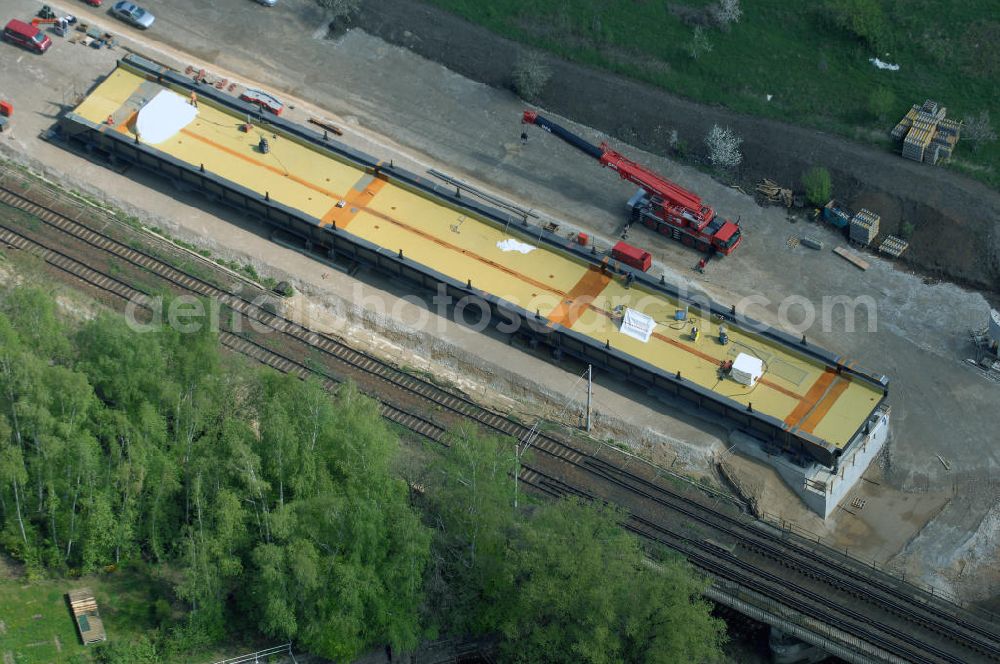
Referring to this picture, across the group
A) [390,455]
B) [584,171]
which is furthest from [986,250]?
[390,455]

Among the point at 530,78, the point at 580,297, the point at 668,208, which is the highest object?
the point at 530,78

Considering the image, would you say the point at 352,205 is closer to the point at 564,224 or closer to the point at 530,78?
the point at 564,224

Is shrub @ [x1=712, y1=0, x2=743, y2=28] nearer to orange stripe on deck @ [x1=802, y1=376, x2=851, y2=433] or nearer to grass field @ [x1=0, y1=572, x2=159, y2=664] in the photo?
orange stripe on deck @ [x1=802, y1=376, x2=851, y2=433]

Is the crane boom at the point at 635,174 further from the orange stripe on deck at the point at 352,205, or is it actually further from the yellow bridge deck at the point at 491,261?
the orange stripe on deck at the point at 352,205

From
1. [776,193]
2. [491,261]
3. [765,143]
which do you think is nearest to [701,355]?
[491,261]

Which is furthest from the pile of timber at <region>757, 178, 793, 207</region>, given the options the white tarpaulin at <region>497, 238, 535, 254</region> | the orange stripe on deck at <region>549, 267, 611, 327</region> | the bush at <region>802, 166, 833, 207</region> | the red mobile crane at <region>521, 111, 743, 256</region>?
the white tarpaulin at <region>497, 238, 535, 254</region>

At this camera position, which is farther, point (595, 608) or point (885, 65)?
point (885, 65)

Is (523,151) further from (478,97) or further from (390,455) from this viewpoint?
(390,455)
